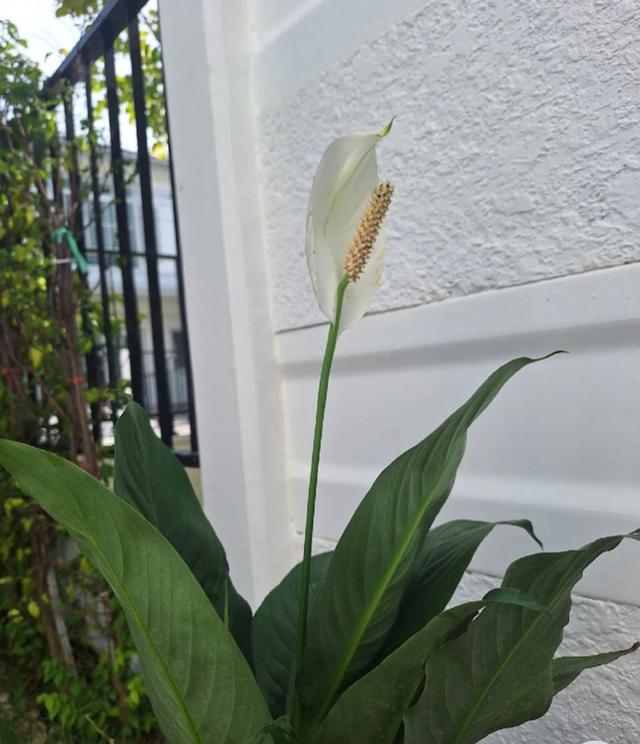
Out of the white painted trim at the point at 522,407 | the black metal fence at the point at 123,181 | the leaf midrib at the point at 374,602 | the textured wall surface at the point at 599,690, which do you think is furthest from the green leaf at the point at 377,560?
the black metal fence at the point at 123,181

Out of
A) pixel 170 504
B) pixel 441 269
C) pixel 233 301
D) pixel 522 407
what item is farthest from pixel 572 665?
pixel 233 301

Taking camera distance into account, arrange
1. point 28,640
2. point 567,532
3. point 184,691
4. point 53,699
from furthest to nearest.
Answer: point 28,640 → point 53,699 → point 567,532 → point 184,691

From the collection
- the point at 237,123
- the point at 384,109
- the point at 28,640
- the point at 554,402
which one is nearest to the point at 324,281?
the point at 554,402

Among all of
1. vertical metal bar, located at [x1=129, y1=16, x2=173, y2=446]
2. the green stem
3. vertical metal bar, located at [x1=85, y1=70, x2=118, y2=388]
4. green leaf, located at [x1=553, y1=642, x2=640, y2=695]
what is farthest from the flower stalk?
vertical metal bar, located at [x1=85, y1=70, x2=118, y2=388]

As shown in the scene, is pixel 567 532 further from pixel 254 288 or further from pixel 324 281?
pixel 254 288

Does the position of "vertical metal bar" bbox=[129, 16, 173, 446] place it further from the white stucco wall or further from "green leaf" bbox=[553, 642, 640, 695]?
"green leaf" bbox=[553, 642, 640, 695]

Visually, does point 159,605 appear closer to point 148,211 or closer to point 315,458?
point 315,458

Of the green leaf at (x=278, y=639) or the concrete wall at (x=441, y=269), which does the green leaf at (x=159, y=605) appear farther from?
the concrete wall at (x=441, y=269)
